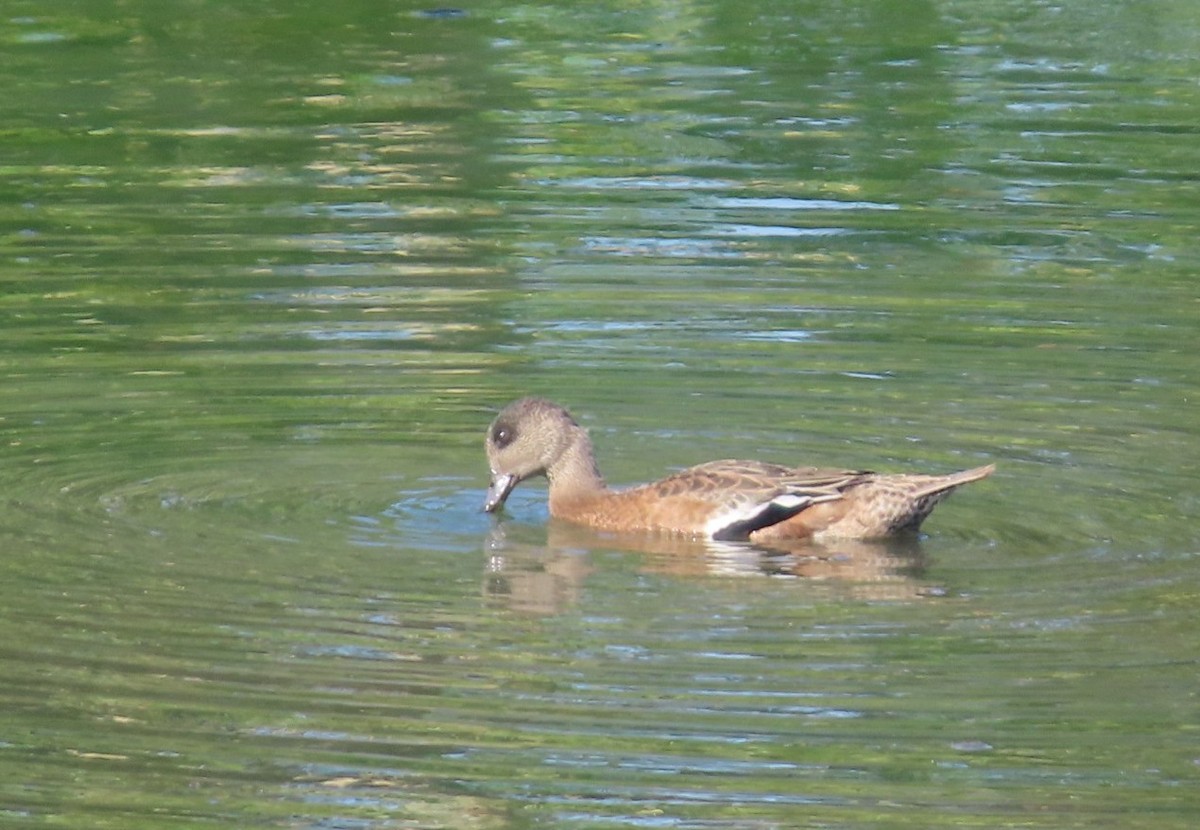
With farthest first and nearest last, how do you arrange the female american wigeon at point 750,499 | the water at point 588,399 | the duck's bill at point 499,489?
1. the duck's bill at point 499,489
2. the female american wigeon at point 750,499
3. the water at point 588,399

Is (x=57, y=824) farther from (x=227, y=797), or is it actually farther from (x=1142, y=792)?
(x=1142, y=792)

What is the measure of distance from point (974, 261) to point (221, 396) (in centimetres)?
436

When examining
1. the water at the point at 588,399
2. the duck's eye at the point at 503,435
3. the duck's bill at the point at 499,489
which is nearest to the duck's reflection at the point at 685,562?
the water at the point at 588,399

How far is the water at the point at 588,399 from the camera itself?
7430mm

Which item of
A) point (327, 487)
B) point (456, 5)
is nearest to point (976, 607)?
point (327, 487)

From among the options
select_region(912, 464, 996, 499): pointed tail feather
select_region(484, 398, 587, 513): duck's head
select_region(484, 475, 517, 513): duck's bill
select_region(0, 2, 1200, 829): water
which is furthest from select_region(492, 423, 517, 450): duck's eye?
select_region(912, 464, 996, 499): pointed tail feather

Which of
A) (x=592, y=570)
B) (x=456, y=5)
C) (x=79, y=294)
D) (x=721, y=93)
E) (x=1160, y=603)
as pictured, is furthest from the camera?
(x=456, y=5)

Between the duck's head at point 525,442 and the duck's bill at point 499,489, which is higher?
the duck's head at point 525,442

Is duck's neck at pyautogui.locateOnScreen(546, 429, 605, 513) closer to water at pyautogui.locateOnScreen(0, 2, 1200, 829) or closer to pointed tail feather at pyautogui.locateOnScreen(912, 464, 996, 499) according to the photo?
water at pyautogui.locateOnScreen(0, 2, 1200, 829)

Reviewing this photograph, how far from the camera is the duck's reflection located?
8.97m

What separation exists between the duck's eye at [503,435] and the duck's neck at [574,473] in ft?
0.67

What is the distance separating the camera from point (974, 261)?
14.1 meters

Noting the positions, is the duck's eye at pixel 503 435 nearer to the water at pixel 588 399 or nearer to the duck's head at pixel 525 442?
Result: the duck's head at pixel 525 442

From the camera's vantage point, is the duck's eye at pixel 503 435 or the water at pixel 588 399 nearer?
the water at pixel 588 399
